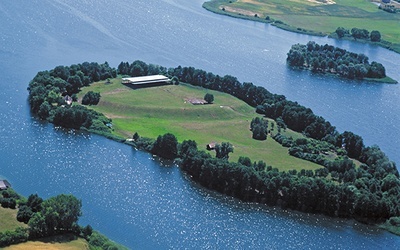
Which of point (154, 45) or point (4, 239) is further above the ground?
point (154, 45)

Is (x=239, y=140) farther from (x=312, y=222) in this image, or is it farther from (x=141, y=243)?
(x=141, y=243)

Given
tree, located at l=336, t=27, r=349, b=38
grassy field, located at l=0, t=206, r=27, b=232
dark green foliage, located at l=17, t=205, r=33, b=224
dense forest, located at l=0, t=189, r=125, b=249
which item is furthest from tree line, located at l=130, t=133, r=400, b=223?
tree, located at l=336, t=27, r=349, b=38

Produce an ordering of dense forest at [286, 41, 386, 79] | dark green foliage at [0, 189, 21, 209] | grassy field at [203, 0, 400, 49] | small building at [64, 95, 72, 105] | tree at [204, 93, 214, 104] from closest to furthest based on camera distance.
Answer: dark green foliage at [0, 189, 21, 209]
small building at [64, 95, 72, 105]
tree at [204, 93, 214, 104]
dense forest at [286, 41, 386, 79]
grassy field at [203, 0, 400, 49]

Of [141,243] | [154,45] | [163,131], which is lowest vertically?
[141,243]

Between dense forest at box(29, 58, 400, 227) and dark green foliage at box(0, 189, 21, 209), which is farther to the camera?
dense forest at box(29, 58, 400, 227)

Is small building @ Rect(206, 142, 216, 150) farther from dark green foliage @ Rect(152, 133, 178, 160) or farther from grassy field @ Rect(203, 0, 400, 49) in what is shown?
grassy field @ Rect(203, 0, 400, 49)

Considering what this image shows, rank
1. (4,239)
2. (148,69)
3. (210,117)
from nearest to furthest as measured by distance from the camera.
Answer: (4,239)
(210,117)
(148,69)

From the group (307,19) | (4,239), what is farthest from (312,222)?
(307,19)
